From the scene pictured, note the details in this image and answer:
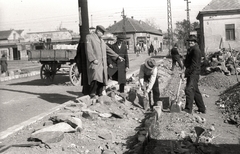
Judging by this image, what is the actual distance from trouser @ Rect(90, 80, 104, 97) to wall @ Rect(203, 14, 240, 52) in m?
20.4

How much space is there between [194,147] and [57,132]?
2096mm

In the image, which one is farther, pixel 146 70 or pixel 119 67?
pixel 119 67

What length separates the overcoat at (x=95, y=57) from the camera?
7090 millimetres

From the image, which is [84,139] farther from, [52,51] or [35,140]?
[52,51]

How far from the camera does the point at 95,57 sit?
7.08 meters

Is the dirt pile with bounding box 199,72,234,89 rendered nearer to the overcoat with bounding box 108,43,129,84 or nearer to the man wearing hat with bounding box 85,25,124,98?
the overcoat with bounding box 108,43,129,84

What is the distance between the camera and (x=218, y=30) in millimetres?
26766

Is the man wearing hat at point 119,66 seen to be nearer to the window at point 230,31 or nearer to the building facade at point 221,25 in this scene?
the building facade at point 221,25

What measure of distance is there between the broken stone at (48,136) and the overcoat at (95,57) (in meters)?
2.76

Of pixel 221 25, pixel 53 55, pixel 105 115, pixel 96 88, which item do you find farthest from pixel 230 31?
pixel 105 115

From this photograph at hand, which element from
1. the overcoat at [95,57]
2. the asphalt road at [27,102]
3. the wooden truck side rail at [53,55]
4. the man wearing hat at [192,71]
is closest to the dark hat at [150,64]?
the man wearing hat at [192,71]

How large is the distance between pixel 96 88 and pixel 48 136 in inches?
130

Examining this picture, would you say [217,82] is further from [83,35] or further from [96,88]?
[83,35]

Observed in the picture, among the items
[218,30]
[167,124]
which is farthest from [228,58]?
[167,124]
